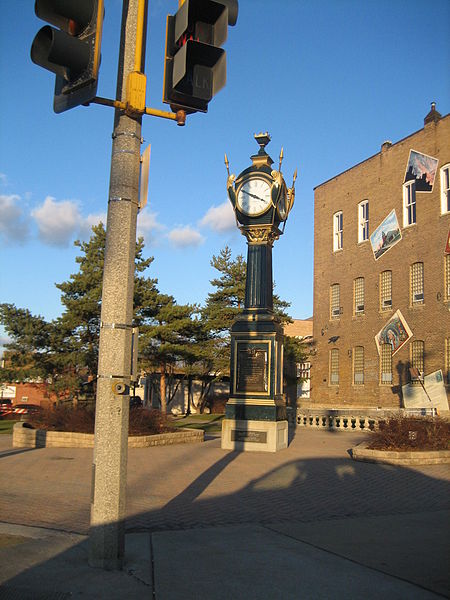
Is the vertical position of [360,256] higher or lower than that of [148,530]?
higher

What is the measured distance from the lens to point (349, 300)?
39656 mm

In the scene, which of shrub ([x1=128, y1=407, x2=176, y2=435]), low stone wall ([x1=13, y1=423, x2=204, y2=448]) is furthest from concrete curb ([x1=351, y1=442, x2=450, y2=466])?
shrub ([x1=128, y1=407, x2=176, y2=435])

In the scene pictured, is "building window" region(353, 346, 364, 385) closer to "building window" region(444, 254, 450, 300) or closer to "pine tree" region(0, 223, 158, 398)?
"building window" region(444, 254, 450, 300)

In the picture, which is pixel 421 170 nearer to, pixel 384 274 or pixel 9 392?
pixel 384 274

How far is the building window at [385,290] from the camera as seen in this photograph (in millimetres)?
36166

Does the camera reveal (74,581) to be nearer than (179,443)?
Yes

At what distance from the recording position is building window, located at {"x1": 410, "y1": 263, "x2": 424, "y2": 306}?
3361 centimetres

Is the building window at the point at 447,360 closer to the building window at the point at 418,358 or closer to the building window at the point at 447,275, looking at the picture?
the building window at the point at 418,358

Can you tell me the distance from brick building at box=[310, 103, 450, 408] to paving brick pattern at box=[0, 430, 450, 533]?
19191mm

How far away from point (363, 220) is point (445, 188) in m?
7.64

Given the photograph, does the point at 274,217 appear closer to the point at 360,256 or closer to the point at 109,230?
the point at 109,230

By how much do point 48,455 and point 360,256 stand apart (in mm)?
28266

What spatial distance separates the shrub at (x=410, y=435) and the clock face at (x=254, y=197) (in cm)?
723

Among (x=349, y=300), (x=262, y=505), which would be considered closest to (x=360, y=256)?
(x=349, y=300)
